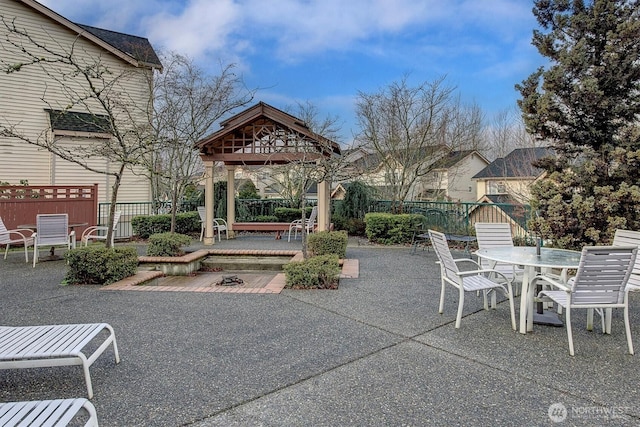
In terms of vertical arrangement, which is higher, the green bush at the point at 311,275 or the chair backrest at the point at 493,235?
the chair backrest at the point at 493,235

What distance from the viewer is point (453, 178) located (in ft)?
Result: 69.2

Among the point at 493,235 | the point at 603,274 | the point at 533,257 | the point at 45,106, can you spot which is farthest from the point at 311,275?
the point at 45,106

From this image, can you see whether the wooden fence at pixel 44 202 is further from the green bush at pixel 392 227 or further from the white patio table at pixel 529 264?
the white patio table at pixel 529 264

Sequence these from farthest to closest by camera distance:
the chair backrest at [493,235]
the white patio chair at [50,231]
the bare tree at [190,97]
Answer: the bare tree at [190,97]
the white patio chair at [50,231]
the chair backrest at [493,235]

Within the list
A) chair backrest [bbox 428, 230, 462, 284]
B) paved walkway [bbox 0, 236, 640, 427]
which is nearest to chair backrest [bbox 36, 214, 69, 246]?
paved walkway [bbox 0, 236, 640, 427]

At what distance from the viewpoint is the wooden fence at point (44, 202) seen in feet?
30.1

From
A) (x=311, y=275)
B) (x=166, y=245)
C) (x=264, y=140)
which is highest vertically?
(x=264, y=140)

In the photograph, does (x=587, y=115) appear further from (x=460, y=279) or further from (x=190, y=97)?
(x=190, y=97)

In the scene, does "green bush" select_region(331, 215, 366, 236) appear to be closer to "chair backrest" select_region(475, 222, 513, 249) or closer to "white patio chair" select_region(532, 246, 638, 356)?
"chair backrest" select_region(475, 222, 513, 249)

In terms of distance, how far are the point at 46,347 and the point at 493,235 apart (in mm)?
5013

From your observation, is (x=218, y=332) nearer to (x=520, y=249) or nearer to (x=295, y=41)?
(x=520, y=249)

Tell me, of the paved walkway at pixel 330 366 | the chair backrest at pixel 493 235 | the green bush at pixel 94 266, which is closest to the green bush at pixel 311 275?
the paved walkway at pixel 330 366

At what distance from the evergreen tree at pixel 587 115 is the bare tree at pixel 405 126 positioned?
19.4 ft

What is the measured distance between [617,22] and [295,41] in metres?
10.6
